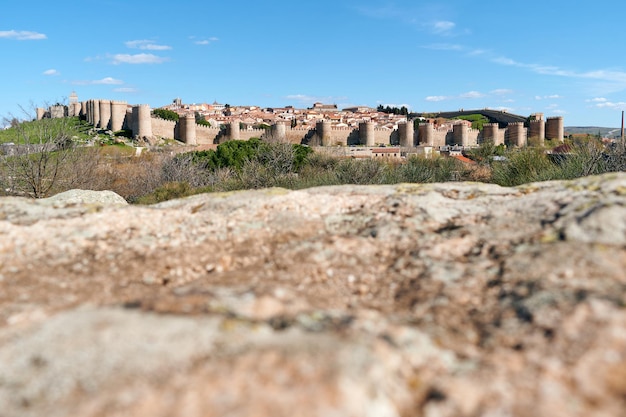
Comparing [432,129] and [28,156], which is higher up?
[432,129]

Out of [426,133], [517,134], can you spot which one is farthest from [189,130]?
[517,134]

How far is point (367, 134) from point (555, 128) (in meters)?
30.7

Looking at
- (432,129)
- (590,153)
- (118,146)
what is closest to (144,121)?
(118,146)

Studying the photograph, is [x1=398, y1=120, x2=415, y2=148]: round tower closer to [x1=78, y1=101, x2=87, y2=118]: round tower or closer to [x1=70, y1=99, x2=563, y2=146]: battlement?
[x1=70, y1=99, x2=563, y2=146]: battlement

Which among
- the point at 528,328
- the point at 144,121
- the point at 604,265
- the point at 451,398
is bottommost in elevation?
the point at 451,398

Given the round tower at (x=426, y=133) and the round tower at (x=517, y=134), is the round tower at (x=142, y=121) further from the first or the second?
the round tower at (x=517, y=134)

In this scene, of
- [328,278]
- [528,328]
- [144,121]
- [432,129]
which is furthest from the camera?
[432,129]

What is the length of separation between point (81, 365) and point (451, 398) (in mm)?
932

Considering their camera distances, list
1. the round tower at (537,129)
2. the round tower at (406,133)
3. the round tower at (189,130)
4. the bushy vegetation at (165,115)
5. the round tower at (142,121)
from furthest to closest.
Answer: the round tower at (537,129) → the bushy vegetation at (165,115) → the round tower at (406,133) → the round tower at (189,130) → the round tower at (142,121)

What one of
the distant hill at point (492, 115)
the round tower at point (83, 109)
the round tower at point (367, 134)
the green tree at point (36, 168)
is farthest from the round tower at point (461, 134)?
the green tree at point (36, 168)

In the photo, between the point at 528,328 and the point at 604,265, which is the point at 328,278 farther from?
the point at 604,265

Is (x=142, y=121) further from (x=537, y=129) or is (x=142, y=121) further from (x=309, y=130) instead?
(x=537, y=129)

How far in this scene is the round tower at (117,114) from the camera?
209 ft

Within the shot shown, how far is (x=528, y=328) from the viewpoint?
1.45 meters
